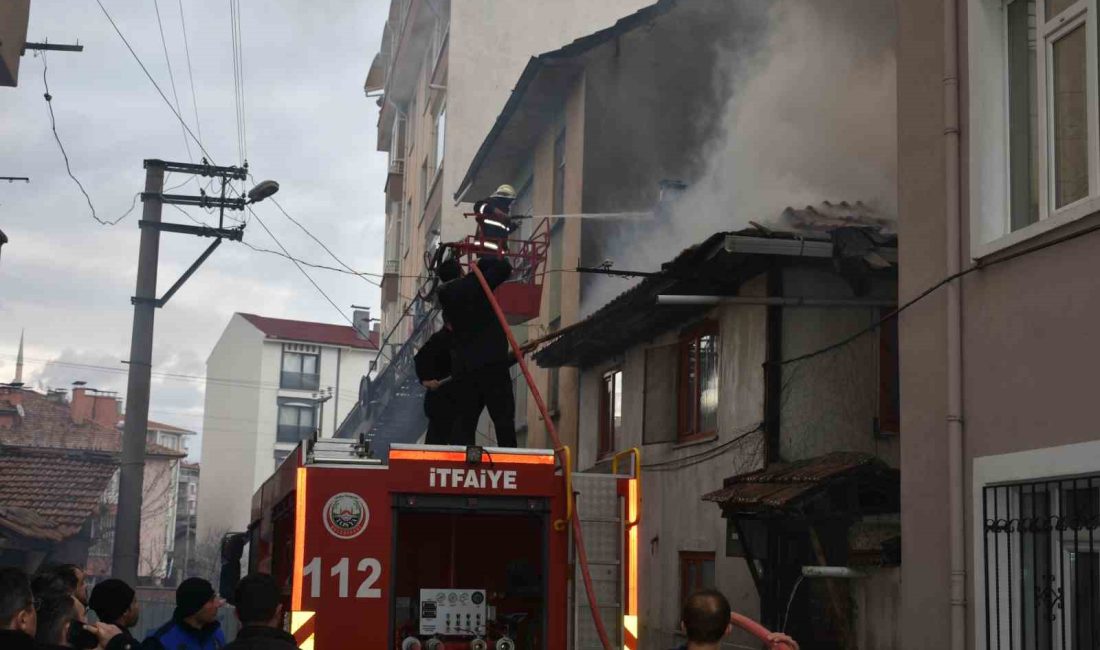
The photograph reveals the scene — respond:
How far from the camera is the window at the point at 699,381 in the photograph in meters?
14.9

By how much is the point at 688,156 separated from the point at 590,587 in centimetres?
1326

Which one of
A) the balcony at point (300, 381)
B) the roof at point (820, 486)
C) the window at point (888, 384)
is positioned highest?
the balcony at point (300, 381)

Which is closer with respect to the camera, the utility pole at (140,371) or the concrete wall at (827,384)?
the concrete wall at (827,384)

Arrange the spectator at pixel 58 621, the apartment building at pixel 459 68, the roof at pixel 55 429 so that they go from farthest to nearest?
the roof at pixel 55 429 < the apartment building at pixel 459 68 < the spectator at pixel 58 621

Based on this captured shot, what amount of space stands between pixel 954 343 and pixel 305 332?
68.4 m

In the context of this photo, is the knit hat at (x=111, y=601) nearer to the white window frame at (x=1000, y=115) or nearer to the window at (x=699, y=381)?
the white window frame at (x=1000, y=115)

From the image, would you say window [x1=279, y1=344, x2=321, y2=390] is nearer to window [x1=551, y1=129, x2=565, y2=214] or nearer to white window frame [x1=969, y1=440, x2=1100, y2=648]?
window [x1=551, y1=129, x2=565, y2=214]

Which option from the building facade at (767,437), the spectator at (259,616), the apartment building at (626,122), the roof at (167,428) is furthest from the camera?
the roof at (167,428)

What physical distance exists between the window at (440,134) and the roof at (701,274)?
44.5 feet

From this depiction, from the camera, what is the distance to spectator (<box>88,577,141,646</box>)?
6281mm

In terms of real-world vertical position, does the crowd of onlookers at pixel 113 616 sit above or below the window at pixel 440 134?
below

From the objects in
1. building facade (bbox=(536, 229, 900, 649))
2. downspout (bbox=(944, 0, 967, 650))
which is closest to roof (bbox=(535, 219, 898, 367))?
building facade (bbox=(536, 229, 900, 649))

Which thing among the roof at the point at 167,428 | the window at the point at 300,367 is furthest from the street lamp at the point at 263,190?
the roof at the point at 167,428

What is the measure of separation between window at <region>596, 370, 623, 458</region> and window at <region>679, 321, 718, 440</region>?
7.52ft
